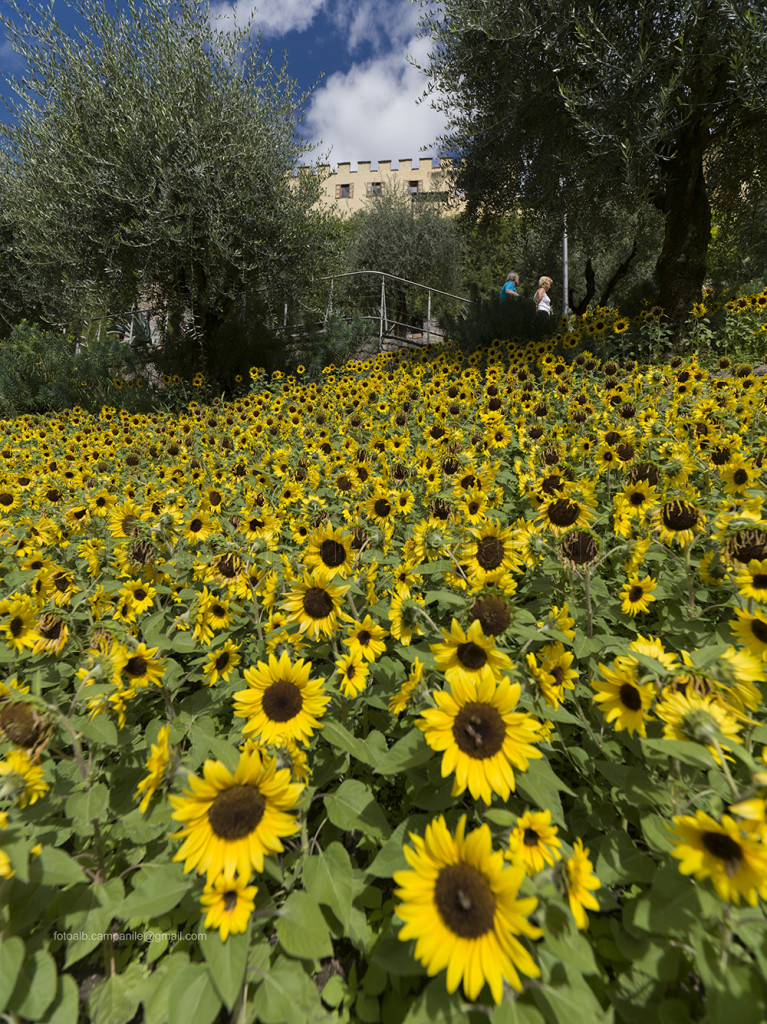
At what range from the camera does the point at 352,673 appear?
201cm

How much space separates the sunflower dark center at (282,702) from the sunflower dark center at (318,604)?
403 mm

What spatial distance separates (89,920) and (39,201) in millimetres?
15817

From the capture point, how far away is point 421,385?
8289 mm

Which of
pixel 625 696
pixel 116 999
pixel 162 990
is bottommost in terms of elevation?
pixel 116 999

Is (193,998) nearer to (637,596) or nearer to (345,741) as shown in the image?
(345,741)

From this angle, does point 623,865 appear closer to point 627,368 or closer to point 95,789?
point 95,789

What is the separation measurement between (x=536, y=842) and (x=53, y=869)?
1446mm

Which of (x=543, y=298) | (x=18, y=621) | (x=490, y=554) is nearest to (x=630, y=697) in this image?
(x=490, y=554)

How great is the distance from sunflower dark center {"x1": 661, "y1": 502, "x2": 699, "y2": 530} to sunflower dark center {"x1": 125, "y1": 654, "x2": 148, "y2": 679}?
2743 millimetres

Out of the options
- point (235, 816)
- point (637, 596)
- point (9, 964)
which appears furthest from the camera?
point (637, 596)

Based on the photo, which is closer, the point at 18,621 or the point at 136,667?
the point at 136,667

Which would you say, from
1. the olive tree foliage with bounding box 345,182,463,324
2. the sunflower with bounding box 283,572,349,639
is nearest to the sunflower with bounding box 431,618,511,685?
the sunflower with bounding box 283,572,349,639

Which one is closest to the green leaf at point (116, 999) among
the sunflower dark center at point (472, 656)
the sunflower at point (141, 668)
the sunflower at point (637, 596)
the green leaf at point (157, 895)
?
the green leaf at point (157, 895)

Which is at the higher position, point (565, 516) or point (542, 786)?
point (565, 516)
